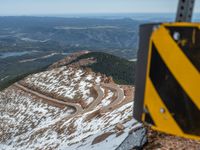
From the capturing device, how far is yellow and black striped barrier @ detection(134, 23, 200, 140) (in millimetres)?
4598

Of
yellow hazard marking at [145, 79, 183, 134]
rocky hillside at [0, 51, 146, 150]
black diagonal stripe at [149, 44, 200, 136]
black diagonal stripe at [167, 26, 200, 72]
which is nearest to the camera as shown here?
black diagonal stripe at [167, 26, 200, 72]

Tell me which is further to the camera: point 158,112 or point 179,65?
point 158,112

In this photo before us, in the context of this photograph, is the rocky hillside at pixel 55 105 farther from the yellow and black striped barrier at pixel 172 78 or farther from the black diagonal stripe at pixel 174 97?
the black diagonal stripe at pixel 174 97

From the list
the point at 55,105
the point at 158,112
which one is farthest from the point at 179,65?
the point at 55,105

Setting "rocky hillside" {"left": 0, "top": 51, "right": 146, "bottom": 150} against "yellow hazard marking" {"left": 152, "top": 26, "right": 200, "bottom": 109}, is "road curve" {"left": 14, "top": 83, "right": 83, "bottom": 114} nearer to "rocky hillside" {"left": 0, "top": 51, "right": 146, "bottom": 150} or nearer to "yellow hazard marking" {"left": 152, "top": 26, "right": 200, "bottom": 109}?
"rocky hillside" {"left": 0, "top": 51, "right": 146, "bottom": 150}

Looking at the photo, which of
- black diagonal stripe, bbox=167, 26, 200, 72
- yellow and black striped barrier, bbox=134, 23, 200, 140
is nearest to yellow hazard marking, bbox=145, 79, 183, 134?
yellow and black striped barrier, bbox=134, 23, 200, 140

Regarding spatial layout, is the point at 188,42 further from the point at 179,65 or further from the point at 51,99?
the point at 51,99

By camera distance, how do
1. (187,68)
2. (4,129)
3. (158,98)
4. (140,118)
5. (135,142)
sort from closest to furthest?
(187,68)
(158,98)
(140,118)
(135,142)
(4,129)

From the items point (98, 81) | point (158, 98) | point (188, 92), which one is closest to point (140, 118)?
point (158, 98)

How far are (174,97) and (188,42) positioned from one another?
77 cm

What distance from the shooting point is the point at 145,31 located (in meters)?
5.14

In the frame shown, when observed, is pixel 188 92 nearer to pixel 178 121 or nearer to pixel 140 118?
pixel 178 121

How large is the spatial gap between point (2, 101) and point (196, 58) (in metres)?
102

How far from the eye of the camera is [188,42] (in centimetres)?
461
